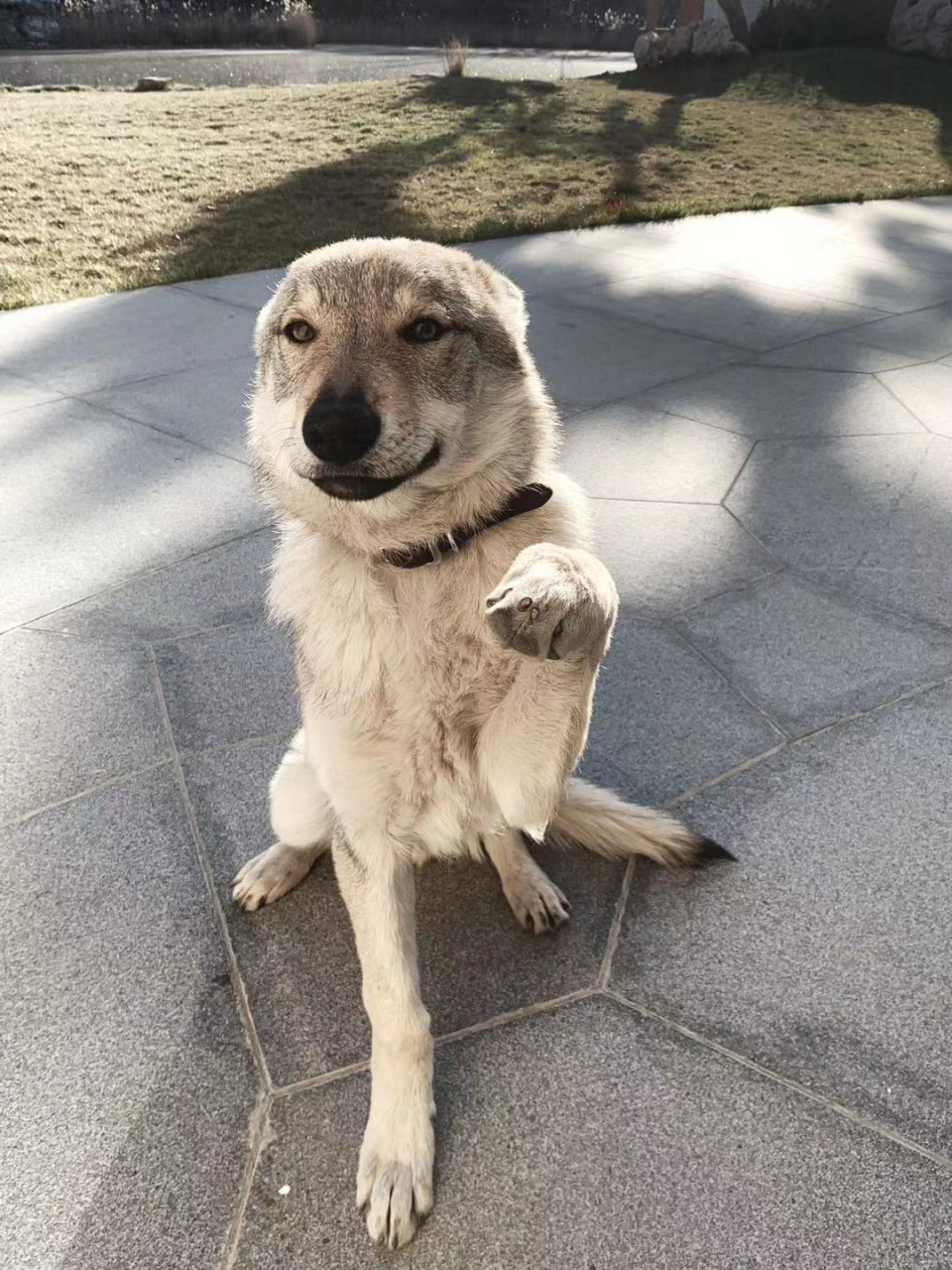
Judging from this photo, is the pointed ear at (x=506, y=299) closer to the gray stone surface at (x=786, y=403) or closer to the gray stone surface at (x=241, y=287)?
the gray stone surface at (x=786, y=403)

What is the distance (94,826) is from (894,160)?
13.5 meters

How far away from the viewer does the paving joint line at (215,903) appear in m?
1.88

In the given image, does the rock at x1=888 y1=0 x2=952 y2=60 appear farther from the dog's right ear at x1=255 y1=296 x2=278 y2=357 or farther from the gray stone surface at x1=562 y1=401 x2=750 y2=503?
the dog's right ear at x1=255 y1=296 x2=278 y2=357

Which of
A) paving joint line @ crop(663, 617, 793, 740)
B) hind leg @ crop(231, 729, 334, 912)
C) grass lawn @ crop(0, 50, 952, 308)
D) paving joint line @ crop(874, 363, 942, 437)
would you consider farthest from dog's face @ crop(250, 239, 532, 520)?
grass lawn @ crop(0, 50, 952, 308)

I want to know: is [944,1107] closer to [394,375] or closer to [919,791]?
[919,791]

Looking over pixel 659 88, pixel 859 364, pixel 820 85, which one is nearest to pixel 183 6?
pixel 659 88

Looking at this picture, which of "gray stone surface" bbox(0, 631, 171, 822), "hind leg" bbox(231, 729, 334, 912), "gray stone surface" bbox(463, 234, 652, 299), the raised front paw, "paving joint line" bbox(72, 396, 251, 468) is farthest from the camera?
"gray stone surface" bbox(463, 234, 652, 299)

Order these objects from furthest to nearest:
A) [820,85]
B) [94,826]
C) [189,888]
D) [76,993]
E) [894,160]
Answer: [820,85] → [894,160] → [94,826] → [189,888] → [76,993]

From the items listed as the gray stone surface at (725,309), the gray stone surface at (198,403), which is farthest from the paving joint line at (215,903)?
the gray stone surface at (725,309)

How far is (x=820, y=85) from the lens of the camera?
658 inches

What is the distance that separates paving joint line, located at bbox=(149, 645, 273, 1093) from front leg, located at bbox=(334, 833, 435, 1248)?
263 mm

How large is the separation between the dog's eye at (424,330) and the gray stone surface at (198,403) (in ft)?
8.88

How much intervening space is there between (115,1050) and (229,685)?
1281mm

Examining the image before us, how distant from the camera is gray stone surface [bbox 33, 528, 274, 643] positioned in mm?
3197
